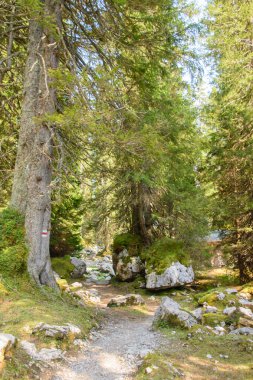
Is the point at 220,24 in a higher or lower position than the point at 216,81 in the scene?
higher

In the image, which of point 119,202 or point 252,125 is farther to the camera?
point 119,202

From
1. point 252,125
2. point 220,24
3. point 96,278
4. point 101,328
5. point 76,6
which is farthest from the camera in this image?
point 96,278

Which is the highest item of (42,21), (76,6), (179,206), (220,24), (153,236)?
(220,24)

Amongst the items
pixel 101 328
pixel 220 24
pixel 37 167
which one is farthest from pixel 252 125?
pixel 101 328

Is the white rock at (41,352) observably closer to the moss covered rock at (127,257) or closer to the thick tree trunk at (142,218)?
the thick tree trunk at (142,218)

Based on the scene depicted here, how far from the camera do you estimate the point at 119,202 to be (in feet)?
47.4

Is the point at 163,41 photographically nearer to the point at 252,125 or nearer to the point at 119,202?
the point at 252,125

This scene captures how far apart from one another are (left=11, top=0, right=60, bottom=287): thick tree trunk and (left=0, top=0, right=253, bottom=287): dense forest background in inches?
1.1

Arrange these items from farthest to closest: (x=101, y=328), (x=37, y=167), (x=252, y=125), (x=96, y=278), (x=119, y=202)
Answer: (x=96, y=278), (x=119, y=202), (x=252, y=125), (x=37, y=167), (x=101, y=328)

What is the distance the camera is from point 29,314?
5.66 metres

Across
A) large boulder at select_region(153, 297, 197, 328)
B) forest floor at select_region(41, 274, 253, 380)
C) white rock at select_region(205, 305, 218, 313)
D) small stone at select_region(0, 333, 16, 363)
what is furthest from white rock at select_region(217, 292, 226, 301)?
small stone at select_region(0, 333, 16, 363)

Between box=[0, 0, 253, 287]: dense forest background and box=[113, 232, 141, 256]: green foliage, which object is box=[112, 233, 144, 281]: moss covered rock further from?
box=[0, 0, 253, 287]: dense forest background

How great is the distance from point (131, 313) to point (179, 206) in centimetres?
491

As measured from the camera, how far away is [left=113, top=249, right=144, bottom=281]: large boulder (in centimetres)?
1416
